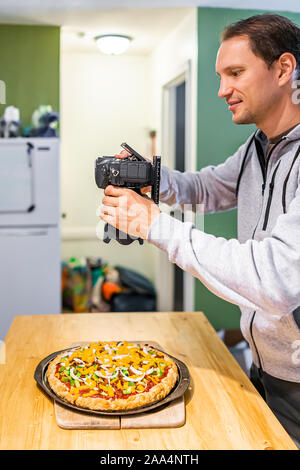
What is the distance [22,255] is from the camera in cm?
362

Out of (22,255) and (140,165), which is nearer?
(140,165)

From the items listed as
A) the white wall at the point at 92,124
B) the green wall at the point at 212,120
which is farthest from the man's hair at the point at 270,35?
the white wall at the point at 92,124

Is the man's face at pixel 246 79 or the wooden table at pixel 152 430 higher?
the man's face at pixel 246 79

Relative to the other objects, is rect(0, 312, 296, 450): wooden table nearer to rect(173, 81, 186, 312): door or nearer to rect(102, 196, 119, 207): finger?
rect(102, 196, 119, 207): finger

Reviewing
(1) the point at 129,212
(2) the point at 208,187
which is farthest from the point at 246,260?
(2) the point at 208,187

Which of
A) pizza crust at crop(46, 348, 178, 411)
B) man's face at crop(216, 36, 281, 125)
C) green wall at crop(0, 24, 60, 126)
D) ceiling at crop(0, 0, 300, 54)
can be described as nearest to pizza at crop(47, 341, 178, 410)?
pizza crust at crop(46, 348, 178, 411)

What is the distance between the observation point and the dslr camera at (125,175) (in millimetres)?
1235

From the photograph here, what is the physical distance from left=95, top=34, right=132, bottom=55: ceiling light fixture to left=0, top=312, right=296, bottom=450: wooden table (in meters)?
2.97

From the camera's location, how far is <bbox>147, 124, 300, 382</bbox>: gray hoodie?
3.51 feet

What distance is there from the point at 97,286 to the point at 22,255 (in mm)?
1016

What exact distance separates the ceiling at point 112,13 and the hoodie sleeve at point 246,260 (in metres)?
2.73

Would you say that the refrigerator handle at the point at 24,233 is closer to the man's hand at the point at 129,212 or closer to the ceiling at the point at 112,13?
the ceiling at the point at 112,13
